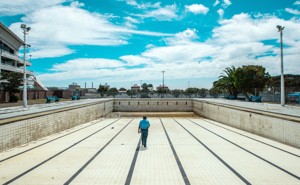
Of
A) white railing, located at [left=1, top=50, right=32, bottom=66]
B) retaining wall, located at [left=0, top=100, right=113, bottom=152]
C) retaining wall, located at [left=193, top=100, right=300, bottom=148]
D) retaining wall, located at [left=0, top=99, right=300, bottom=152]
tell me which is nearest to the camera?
retaining wall, located at [left=0, top=100, right=113, bottom=152]

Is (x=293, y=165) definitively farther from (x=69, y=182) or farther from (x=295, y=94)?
(x=295, y=94)

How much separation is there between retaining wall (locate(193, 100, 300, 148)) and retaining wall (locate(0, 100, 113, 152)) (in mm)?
11849

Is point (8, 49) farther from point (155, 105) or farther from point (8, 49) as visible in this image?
point (155, 105)

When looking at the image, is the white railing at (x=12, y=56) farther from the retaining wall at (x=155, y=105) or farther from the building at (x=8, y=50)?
the retaining wall at (x=155, y=105)

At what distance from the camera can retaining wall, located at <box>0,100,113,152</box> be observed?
31.2 feet

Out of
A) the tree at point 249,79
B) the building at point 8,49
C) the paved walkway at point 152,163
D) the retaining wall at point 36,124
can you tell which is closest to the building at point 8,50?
the building at point 8,49

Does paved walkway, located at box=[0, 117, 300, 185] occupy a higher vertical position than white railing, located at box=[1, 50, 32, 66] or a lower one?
lower

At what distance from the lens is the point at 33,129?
11617 millimetres

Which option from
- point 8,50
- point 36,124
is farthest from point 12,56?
point 36,124

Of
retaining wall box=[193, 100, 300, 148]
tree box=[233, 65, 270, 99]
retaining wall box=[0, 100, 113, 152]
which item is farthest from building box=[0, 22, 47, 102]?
tree box=[233, 65, 270, 99]

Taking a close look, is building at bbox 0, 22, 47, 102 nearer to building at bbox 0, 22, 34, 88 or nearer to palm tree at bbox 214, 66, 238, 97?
building at bbox 0, 22, 34, 88

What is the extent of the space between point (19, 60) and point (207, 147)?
51518mm

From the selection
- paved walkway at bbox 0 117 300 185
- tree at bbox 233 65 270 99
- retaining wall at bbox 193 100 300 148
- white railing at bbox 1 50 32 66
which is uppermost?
white railing at bbox 1 50 32 66

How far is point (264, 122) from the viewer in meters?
12.7
